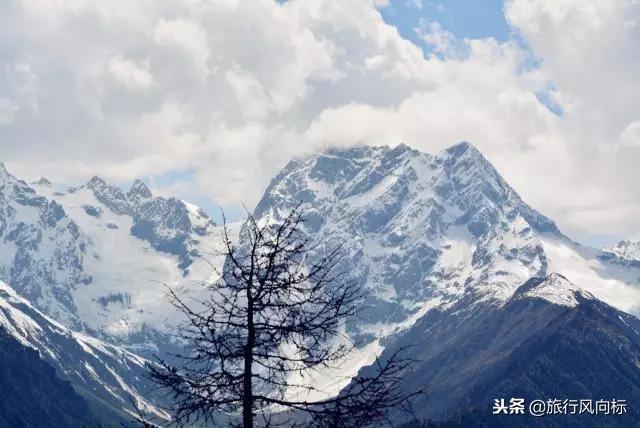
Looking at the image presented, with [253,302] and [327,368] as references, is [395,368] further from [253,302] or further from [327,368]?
[253,302]

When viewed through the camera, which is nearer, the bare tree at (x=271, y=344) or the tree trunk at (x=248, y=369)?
the bare tree at (x=271, y=344)

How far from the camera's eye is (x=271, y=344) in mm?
24625

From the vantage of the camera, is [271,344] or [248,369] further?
[271,344]

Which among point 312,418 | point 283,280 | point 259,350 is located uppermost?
point 283,280

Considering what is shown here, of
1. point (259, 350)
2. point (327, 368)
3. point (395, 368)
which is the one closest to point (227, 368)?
point (259, 350)

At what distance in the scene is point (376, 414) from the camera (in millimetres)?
23719

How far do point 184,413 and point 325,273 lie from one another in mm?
5031

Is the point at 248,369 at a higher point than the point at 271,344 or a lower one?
lower

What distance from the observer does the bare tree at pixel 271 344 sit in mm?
24000

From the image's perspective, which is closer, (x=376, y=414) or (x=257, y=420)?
(x=376, y=414)

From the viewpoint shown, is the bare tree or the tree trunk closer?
the bare tree

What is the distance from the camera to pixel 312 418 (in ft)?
77.7

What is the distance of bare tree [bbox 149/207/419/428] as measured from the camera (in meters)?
24.0

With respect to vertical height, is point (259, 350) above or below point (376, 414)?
above
